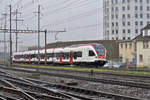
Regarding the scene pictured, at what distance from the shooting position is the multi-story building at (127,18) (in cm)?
9238

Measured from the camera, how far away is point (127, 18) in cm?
9269

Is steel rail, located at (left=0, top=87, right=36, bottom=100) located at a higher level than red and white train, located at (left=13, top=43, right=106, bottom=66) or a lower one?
lower

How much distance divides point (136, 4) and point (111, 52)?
1624 inches

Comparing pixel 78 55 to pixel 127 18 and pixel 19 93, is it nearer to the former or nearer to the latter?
pixel 19 93

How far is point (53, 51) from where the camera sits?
149ft

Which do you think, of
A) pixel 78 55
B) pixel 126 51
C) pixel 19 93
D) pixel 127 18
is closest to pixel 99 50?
pixel 78 55

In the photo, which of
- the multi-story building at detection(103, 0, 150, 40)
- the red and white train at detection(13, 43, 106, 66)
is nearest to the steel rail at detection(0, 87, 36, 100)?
the red and white train at detection(13, 43, 106, 66)

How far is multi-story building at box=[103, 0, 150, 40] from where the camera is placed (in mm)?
92375

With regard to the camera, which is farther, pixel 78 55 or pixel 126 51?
pixel 126 51

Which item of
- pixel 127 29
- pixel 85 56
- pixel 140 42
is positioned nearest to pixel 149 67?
pixel 85 56

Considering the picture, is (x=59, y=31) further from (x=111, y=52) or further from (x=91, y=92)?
(x=91, y=92)

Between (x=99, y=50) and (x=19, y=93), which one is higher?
(x=99, y=50)

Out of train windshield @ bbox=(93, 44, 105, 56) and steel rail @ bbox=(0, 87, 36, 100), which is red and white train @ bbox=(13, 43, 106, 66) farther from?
steel rail @ bbox=(0, 87, 36, 100)

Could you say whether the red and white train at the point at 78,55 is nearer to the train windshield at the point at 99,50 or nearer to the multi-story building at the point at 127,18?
the train windshield at the point at 99,50
